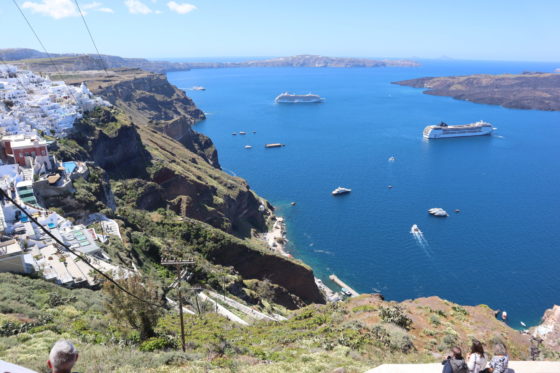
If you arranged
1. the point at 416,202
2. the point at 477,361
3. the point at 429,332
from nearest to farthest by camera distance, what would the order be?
the point at 477,361 → the point at 429,332 → the point at 416,202

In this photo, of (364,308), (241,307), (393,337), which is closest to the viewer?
(393,337)

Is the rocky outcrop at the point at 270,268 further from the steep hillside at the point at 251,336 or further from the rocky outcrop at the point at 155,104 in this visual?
the rocky outcrop at the point at 155,104

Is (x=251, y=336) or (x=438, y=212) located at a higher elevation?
(x=251, y=336)

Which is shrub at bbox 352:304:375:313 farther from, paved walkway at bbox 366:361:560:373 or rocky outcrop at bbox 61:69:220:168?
rocky outcrop at bbox 61:69:220:168

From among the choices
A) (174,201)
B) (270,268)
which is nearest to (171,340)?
(270,268)

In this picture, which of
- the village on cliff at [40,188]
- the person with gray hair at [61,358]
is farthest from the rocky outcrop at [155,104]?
the person with gray hair at [61,358]

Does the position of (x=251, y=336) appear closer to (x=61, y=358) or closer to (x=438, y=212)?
(x=61, y=358)
